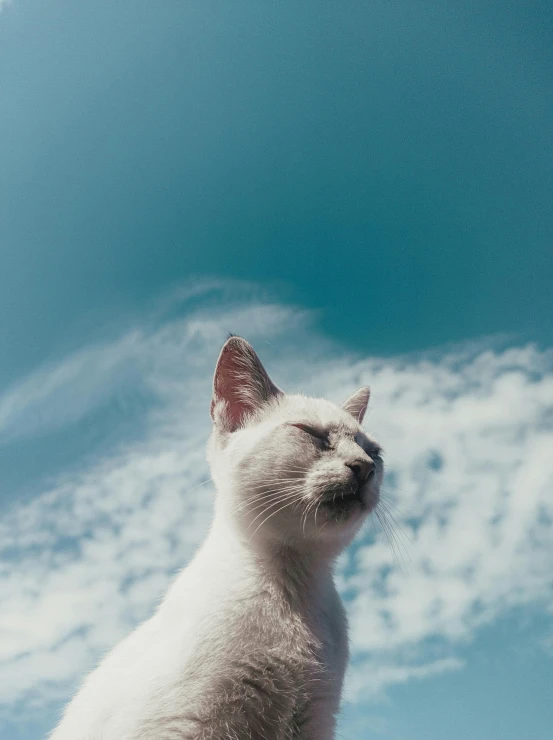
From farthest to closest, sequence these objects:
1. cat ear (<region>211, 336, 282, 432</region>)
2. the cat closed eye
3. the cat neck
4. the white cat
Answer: cat ear (<region>211, 336, 282, 432</region>)
the cat closed eye
the cat neck
the white cat

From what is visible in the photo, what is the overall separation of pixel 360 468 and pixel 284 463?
0.38 m

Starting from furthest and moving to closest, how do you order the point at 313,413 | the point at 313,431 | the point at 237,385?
the point at 237,385
the point at 313,413
the point at 313,431

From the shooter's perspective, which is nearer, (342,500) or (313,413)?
(342,500)

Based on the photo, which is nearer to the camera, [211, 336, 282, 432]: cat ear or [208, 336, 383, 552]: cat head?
[208, 336, 383, 552]: cat head

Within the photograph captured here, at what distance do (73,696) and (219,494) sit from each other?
1.23m

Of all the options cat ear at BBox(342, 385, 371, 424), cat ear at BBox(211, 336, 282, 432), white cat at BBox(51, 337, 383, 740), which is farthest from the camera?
cat ear at BBox(342, 385, 371, 424)

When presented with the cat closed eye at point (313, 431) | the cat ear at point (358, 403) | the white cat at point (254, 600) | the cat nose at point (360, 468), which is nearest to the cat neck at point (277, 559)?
the white cat at point (254, 600)

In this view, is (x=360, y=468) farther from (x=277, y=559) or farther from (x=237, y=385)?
(x=237, y=385)

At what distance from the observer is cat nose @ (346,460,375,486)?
268 cm

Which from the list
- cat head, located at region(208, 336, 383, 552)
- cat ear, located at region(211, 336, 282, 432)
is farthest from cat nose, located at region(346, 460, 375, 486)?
cat ear, located at region(211, 336, 282, 432)

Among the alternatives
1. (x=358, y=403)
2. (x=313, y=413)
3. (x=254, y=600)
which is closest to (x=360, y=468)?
(x=313, y=413)

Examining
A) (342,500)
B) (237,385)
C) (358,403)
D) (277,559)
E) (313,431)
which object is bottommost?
(277,559)

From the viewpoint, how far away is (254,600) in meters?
2.49

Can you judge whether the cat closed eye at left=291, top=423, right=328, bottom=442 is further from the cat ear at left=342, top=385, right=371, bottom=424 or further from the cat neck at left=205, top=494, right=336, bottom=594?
the cat ear at left=342, top=385, right=371, bottom=424
